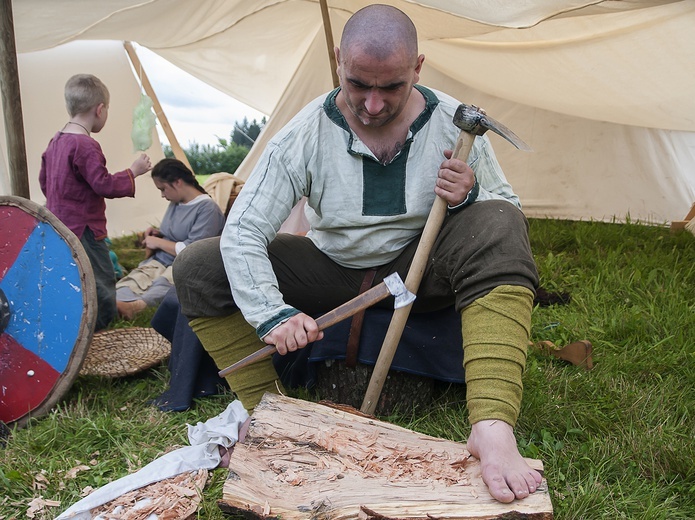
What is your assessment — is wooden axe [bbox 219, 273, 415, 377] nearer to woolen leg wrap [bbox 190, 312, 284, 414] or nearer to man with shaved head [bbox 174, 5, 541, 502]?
man with shaved head [bbox 174, 5, 541, 502]

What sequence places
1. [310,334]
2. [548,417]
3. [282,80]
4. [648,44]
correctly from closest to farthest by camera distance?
[310,334], [548,417], [648,44], [282,80]

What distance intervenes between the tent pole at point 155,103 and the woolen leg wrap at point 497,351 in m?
4.63

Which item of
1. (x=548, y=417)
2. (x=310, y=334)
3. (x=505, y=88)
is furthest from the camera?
(x=505, y=88)

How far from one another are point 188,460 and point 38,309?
3.18 ft

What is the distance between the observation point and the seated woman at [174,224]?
180 inches

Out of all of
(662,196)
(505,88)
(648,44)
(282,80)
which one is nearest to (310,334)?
(648,44)

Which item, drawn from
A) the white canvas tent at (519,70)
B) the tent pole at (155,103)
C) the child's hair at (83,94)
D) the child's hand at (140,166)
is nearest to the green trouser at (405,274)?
the white canvas tent at (519,70)

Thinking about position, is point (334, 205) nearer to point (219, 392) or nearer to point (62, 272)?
point (219, 392)

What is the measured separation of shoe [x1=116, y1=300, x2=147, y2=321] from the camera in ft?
13.0

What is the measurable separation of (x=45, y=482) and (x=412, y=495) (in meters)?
1.18

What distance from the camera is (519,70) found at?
4500 millimetres

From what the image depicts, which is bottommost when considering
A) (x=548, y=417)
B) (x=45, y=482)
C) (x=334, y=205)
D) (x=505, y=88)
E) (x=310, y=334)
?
(x=45, y=482)

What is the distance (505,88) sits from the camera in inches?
191

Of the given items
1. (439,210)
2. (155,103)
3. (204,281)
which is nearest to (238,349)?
(204,281)
